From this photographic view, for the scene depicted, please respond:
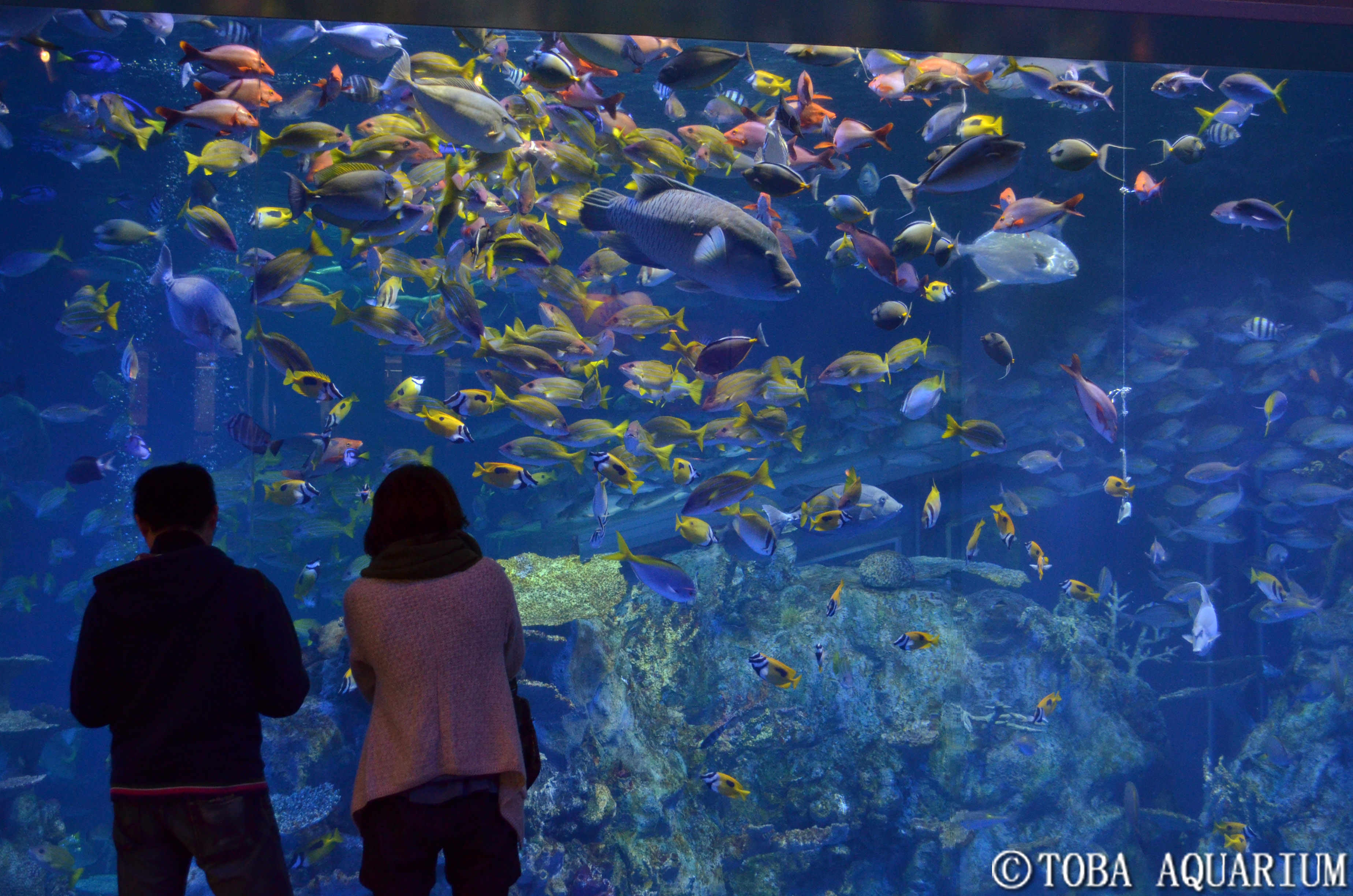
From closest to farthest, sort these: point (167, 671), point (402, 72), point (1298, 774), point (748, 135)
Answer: point (167, 671) → point (402, 72) → point (748, 135) → point (1298, 774)

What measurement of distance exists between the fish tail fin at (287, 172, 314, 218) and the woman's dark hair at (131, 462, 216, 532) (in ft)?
5.78

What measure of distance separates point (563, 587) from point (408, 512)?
4686mm

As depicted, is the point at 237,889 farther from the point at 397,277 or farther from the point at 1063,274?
the point at 1063,274

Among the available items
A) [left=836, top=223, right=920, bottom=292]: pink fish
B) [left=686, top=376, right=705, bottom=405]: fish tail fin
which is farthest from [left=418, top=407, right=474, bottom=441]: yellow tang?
[left=836, top=223, right=920, bottom=292]: pink fish

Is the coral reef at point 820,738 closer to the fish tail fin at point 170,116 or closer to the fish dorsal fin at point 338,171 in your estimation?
the fish dorsal fin at point 338,171

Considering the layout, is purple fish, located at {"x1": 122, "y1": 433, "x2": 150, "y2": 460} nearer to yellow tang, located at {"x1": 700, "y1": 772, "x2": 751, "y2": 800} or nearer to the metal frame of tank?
the metal frame of tank

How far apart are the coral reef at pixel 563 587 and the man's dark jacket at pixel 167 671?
3.81 meters

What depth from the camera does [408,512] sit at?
1798 mm

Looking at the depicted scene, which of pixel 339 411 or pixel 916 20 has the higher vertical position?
pixel 916 20

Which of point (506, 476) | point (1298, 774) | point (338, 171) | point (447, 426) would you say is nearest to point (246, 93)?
point (338, 171)

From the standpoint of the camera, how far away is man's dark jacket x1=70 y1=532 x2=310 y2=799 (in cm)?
178

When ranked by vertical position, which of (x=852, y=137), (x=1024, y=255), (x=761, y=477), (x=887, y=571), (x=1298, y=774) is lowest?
(x=1298, y=774)

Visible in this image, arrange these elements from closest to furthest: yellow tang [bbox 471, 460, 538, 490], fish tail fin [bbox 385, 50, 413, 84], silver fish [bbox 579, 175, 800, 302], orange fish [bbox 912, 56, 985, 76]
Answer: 1. silver fish [bbox 579, 175, 800, 302]
2. fish tail fin [bbox 385, 50, 413, 84]
3. orange fish [bbox 912, 56, 985, 76]
4. yellow tang [bbox 471, 460, 538, 490]

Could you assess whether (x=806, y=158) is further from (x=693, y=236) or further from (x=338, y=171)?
(x=338, y=171)
